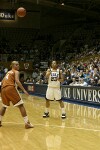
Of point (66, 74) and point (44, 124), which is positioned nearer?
point (44, 124)

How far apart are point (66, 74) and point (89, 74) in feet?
14.1

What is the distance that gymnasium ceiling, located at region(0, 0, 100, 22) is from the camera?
38312 mm

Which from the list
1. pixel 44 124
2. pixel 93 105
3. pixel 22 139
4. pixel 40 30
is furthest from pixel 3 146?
pixel 40 30

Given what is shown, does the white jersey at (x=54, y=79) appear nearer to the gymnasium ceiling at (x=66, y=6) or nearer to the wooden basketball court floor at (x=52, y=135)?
the wooden basketball court floor at (x=52, y=135)

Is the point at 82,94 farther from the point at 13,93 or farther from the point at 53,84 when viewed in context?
the point at 13,93

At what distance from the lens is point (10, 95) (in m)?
10.4

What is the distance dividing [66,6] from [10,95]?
30.4 meters

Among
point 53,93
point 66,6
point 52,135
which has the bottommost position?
point 52,135

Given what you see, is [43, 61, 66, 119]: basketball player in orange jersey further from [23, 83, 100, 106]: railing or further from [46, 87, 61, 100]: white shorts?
[23, 83, 100, 106]: railing

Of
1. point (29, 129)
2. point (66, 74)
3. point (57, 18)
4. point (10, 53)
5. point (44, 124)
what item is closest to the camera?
point (29, 129)

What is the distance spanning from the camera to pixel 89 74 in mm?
22750

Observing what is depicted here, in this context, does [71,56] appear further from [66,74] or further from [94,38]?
[66,74]

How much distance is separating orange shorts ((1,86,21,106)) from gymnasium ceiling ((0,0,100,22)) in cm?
2628

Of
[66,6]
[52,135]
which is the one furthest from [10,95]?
[66,6]
